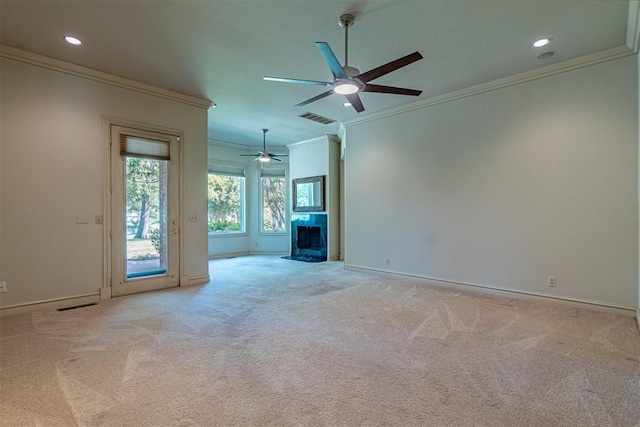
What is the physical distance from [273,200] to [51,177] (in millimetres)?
5578

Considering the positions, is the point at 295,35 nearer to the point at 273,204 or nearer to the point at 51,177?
the point at 51,177

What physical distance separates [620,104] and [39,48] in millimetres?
6766

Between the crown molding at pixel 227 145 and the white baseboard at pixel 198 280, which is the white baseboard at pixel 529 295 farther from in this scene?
the crown molding at pixel 227 145

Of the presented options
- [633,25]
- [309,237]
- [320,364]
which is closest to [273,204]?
[309,237]

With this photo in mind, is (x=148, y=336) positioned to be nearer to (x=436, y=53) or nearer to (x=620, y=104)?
(x=436, y=53)

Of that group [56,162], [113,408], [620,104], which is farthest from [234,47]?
[620,104]

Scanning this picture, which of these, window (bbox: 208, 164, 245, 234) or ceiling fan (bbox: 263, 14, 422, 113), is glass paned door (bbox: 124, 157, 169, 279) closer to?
ceiling fan (bbox: 263, 14, 422, 113)

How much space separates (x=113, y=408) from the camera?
1.92 metres

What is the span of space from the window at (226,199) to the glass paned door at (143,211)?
3298mm

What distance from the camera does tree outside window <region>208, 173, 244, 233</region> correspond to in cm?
836

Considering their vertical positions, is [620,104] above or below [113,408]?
above

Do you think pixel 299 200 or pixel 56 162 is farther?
pixel 299 200

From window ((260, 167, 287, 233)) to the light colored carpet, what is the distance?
493 cm

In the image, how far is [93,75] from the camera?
13.8 feet
